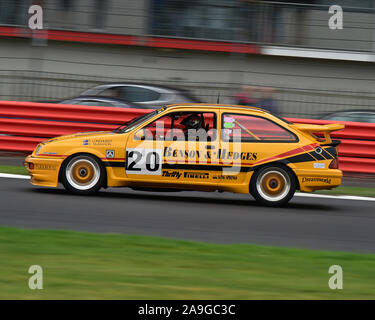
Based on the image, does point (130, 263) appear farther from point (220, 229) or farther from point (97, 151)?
point (97, 151)

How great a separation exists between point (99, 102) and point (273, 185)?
6.85 m

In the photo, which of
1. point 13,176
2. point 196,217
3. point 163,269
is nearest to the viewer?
point 163,269

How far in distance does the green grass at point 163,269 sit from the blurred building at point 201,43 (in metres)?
11.4

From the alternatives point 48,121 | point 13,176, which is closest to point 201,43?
point 48,121

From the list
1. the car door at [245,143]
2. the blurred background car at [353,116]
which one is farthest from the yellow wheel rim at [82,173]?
the blurred background car at [353,116]

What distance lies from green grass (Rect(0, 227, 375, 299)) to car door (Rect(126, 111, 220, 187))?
8.39ft

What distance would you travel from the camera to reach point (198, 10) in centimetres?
2070

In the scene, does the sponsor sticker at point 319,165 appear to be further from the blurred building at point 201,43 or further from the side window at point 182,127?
the blurred building at point 201,43

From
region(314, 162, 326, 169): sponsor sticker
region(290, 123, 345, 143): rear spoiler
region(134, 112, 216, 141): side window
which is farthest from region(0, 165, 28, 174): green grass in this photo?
region(314, 162, 326, 169): sponsor sticker

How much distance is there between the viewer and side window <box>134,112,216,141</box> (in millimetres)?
10414

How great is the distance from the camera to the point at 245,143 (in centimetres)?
1048

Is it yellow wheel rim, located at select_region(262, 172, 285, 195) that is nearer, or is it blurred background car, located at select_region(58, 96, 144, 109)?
yellow wheel rim, located at select_region(262, 172, 285, 195)

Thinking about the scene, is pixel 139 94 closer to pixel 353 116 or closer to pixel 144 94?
pixel 144 94

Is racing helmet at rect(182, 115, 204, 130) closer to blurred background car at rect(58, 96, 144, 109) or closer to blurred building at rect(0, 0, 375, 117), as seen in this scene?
blurred background car at rect(58, 96, 144, 109)
